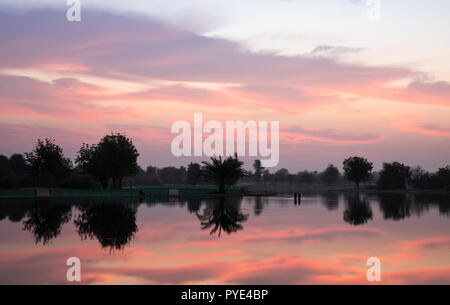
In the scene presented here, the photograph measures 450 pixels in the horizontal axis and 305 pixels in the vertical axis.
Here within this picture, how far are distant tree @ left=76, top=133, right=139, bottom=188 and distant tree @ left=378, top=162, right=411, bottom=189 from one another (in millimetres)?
78821

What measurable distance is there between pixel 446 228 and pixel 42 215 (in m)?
25.9

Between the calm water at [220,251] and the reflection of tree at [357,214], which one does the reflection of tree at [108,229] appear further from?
the reflection of tree at [357,214]

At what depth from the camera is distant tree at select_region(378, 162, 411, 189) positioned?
124125 mm

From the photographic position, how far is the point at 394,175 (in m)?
126

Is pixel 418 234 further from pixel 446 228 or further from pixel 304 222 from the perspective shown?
pixel 304 222

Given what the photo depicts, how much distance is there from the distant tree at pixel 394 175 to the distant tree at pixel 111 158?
3103 inches

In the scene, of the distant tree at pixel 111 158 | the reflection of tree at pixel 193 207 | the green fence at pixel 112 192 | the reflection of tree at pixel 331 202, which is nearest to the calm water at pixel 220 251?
the reflection of tree at pixel 193 207

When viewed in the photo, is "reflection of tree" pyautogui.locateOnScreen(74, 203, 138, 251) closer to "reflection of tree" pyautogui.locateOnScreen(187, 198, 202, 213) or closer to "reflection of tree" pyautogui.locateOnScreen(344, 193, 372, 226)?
"reflection of tree" pyautogui.locateOnScreen(187, 198, 202, 213)

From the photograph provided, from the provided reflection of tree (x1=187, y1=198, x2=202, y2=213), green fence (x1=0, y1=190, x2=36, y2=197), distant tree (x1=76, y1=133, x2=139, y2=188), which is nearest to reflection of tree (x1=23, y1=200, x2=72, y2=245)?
reflection of tree (x1=187, y1=198, x2=202, y2=213)

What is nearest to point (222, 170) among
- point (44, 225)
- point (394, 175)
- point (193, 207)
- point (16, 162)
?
point (193, 207)

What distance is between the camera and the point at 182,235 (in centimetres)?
2219

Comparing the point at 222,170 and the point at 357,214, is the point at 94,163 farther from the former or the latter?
the point at 357,214

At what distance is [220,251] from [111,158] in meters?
53.0
